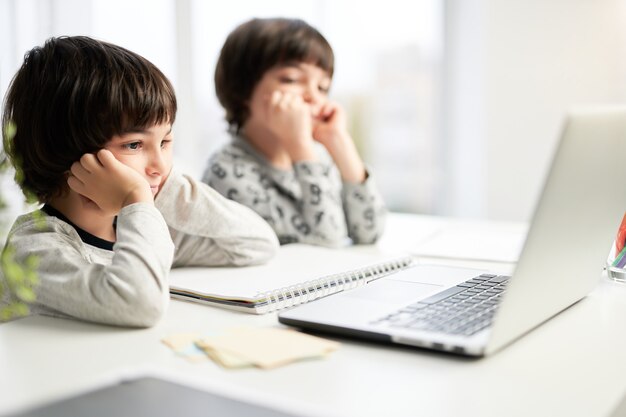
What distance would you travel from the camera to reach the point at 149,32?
82.1 inches

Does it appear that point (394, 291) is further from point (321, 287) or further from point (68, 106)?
point (68, 106)

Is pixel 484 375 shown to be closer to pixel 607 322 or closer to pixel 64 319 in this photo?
pixel 607 322

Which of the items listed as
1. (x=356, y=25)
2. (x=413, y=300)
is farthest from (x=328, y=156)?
(x=356, y=25)

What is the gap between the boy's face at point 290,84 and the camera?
154 cm

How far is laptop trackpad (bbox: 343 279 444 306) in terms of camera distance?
870 millimetres

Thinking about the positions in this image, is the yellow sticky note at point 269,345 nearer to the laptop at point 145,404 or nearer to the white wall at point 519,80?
the laptop at point 145,404

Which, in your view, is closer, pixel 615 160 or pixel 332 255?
pixel 615 160

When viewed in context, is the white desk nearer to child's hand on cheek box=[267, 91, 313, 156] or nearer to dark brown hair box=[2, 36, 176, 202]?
dark brown hair box=[2, 36, 176, 202]

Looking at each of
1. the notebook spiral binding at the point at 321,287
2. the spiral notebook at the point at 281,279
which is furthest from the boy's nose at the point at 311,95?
the notebook spiral binding at the point at 321,287

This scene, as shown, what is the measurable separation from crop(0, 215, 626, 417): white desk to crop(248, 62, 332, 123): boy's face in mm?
768

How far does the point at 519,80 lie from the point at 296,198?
139 cm

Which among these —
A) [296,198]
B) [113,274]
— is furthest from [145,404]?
[296,198]

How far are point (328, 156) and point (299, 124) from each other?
0.76 feet

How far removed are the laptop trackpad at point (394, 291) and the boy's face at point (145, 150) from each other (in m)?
0.30
